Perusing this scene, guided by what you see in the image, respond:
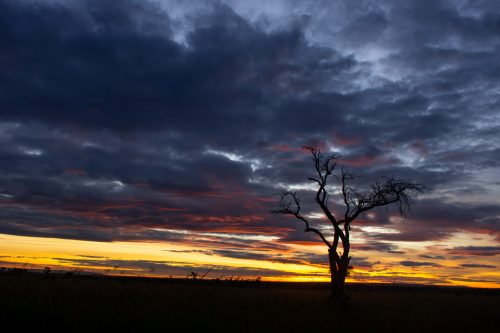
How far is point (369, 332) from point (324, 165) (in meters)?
16.4

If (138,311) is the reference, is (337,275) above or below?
above

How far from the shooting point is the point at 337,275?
2855 cm

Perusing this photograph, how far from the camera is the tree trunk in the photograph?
2784 centimetres

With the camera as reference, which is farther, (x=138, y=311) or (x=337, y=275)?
(x=337, y=275)

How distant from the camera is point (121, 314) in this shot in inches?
427

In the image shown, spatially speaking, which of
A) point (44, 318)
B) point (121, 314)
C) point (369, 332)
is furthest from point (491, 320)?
point (44, 318)

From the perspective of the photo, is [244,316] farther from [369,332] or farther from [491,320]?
[491,320]

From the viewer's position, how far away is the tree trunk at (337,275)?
27.8 m

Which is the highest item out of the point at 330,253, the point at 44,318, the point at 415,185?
the point at 415,185

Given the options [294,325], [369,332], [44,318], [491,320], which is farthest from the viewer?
[491,320]

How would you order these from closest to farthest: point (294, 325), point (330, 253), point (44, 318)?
point (44, 318), point (294, 325), point (330, 253)

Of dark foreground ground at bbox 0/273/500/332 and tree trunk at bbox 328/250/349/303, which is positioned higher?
tree trunk at bbox 328/250/349/303

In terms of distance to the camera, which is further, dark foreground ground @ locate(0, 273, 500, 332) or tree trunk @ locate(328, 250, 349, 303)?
tree trunk @ locate(328, 250, 349, 303)

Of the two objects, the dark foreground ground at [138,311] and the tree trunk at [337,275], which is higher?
the tree trunk at [337,275]
